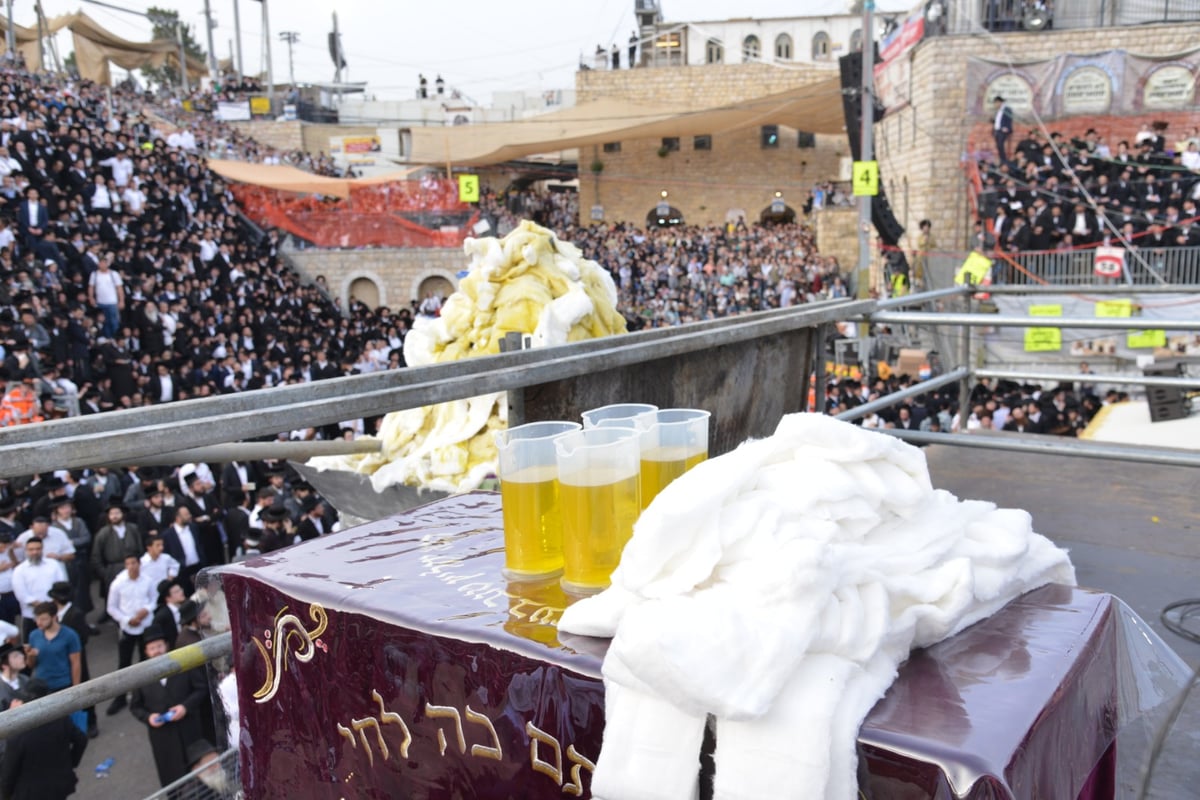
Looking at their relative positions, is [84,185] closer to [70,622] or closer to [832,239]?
[70,622]

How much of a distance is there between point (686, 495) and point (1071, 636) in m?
0.51

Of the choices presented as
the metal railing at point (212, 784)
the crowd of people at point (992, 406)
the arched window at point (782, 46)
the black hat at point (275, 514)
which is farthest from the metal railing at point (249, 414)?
the arched window at point (782, 46)

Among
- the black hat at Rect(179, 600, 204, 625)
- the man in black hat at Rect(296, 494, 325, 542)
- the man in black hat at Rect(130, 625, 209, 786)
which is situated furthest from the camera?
the man in black hat at Rect(296, 494, 325, 542)

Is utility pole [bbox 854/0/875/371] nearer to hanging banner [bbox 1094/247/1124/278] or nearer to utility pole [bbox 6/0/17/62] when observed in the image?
hanging banner [bbox 1094/247/1124/278]

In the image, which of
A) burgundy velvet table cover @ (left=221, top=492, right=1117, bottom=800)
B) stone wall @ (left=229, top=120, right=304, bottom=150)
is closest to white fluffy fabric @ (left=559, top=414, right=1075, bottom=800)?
burgundy velvet table cover @ (left=221, top=492, right=1117, bottom=800)

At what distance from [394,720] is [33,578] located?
6.42 m

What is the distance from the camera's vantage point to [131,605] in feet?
21.4

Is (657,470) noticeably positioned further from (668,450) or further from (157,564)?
(157,564)

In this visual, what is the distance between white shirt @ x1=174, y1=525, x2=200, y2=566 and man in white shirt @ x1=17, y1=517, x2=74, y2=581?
2.50 ft

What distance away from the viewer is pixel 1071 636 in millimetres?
1128

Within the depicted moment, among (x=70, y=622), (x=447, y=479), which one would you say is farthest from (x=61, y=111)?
(x=447, y=479)

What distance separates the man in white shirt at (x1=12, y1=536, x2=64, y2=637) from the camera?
21.1 ft

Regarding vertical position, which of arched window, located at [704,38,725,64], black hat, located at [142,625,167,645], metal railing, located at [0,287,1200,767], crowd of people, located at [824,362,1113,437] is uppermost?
arched window, located at [704,38,725,64]

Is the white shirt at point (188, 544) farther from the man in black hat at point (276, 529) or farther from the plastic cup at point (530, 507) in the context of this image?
the plastic cup at point (530, 507)
